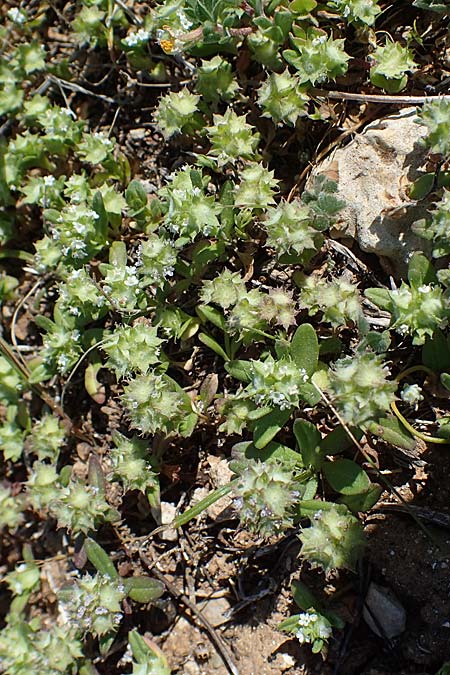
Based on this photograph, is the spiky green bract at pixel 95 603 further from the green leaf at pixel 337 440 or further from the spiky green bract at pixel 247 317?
the spiky green bract at pixel 247 317

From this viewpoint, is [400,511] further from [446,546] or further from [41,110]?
[41,110]

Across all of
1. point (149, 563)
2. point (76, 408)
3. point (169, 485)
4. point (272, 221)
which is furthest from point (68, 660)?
point (272, 221)

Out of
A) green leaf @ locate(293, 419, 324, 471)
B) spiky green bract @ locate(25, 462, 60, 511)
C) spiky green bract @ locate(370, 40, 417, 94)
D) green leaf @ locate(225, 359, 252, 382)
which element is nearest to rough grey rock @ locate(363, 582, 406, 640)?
Result: green leaf @ locate(293, 419, 324, 471)

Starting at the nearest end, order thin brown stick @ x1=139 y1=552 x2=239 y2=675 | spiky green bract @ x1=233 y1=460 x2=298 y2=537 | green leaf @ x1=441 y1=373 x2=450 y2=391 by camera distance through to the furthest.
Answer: green leaf @ x1=441 y1=373 x2=450 y2=391 → spiky green bract @ x1=233 y1=460 x2=298 y2=537 → thin brown stick @ x1=139 y1=552 x2=239 y2=675

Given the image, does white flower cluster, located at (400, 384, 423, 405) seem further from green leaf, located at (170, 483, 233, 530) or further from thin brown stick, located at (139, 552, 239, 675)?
thin brown stick, located at (139, 552, 239, 675)

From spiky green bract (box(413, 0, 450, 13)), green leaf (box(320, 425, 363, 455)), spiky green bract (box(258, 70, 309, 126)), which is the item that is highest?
spiky green bract (box(413, 0, 450, 13))

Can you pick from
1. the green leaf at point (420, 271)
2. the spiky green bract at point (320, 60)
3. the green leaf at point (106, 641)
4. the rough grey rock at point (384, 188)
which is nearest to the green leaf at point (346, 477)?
the green leaf at point (420, 271)

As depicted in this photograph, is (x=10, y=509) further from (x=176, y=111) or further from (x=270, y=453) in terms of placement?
(x=176, y=111)
